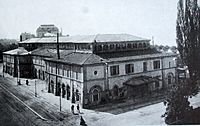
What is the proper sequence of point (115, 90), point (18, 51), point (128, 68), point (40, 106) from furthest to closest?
point (18, 51)
point (128, 68)
point (115, 90)
point (40, 106)

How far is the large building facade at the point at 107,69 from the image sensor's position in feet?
69.7

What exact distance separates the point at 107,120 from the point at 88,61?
593cm

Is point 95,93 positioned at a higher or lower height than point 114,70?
lower

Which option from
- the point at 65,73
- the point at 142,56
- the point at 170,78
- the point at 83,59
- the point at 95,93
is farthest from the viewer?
the point at 170,78

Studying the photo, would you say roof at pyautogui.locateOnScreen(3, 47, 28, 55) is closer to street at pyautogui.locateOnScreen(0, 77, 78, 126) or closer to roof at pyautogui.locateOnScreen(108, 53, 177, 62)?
street at pyautogui.locateOnScreen(0, 77, 78, 126)

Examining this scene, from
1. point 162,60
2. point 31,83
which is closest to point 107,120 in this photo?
point 162,60

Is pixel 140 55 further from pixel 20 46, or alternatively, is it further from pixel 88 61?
pixel 20 46

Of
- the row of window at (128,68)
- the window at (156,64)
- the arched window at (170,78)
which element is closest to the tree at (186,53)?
the row of window at (128,68)

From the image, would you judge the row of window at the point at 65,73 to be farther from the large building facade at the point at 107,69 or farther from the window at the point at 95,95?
the window at the point at 95,95

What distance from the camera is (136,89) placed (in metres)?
23.6

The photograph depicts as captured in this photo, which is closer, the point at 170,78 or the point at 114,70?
the point at 114,70

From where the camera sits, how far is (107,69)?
22.1 meters

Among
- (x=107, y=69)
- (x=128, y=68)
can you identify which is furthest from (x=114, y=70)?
(x=128, y=68)

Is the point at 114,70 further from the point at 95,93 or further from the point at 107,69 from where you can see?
the point at 95,93
